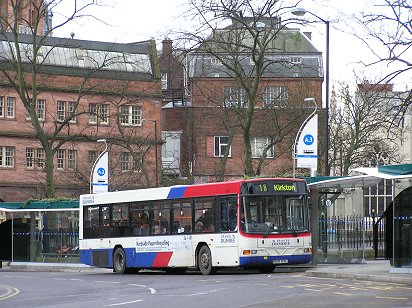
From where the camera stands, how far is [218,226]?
31.6 m

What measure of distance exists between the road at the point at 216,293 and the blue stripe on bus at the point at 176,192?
4.31 meters

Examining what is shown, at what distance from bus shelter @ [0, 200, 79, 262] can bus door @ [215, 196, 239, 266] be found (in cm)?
1470

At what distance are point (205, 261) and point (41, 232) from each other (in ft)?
58.7

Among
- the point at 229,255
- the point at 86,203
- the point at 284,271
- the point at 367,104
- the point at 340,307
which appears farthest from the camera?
the point at 367,104

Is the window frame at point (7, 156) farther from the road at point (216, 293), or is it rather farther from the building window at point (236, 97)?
the road at point (216, 293)

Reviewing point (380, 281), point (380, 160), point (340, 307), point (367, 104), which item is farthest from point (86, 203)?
point (380, 160)

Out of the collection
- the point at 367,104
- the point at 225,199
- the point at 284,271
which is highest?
the point at 367,104

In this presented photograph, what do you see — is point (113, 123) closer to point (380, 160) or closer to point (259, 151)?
point (259, 151)

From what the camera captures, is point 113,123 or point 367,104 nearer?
point 367,104

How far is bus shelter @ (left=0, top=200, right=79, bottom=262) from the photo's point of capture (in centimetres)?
4631

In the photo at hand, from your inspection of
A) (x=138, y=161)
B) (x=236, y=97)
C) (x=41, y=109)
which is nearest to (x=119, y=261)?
(x=236, y=97)

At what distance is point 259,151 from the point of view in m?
84.7

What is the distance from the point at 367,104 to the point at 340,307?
1871 inches

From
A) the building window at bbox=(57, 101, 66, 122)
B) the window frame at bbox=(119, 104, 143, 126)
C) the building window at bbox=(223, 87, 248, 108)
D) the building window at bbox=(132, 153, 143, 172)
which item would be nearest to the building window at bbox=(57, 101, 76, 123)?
the building window at bbox=(57, 101, 66, 122)
